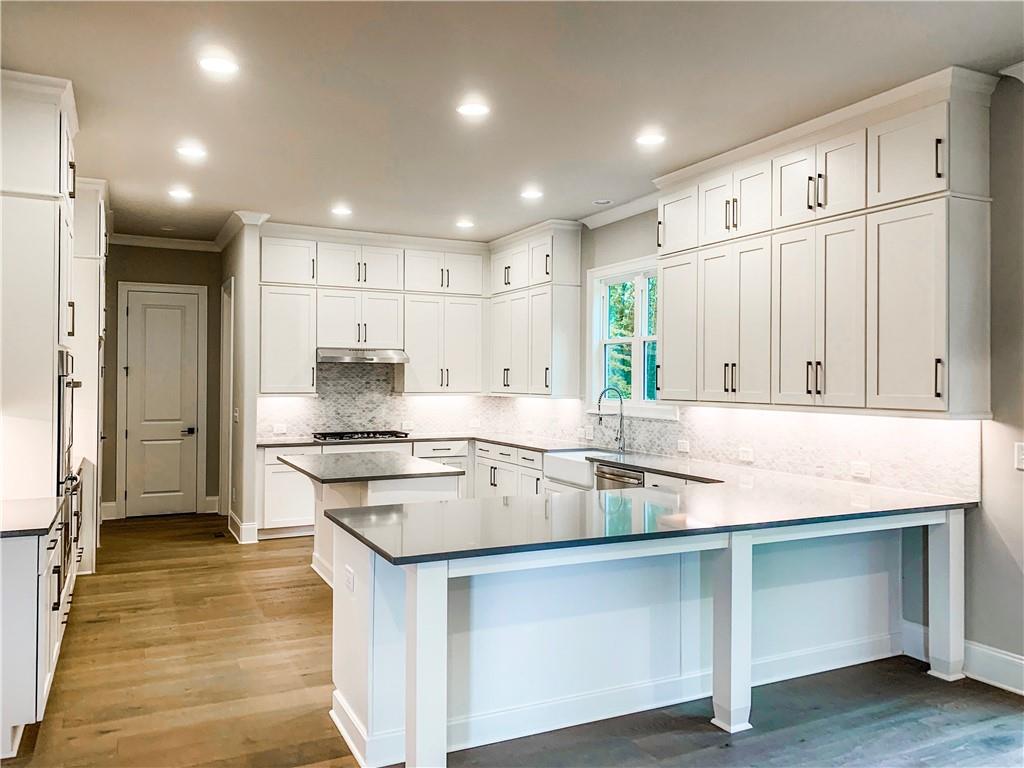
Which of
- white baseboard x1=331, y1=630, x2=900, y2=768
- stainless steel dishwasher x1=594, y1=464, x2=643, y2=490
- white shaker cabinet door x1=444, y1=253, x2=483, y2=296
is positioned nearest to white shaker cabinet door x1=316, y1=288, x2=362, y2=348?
white shaker cabinet door x1=444, y1=253, x2=483, y2=296

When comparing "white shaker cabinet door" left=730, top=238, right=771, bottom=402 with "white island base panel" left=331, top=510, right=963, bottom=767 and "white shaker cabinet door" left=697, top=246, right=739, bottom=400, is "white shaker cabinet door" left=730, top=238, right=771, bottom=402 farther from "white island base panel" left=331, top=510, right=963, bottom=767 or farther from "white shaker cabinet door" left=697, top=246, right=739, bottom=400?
→ "white island base panel" left=331, top=510, right=963, bottom=767

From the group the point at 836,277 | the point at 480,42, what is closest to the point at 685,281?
the point at 836,277

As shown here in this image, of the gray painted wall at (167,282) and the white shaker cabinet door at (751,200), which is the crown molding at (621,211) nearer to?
the white shaker cabinet door at (751,200)

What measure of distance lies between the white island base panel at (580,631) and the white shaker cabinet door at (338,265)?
418 cm

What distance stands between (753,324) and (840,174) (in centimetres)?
89

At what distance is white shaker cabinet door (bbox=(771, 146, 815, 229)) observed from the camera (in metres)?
3.91

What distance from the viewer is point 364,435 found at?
7.08 meters

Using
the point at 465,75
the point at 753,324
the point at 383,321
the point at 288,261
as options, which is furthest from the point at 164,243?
the point at 753,324

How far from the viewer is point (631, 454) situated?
5.68 meters

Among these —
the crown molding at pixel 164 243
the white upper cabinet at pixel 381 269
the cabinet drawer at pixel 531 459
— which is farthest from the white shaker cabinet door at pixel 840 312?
the crown molding at pixel 164 243

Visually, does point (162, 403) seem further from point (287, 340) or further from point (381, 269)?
point (381, 269)

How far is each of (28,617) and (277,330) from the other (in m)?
4.13

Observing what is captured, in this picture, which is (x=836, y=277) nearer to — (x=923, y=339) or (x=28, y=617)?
(x=923, y=339)

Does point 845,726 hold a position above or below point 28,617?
below
